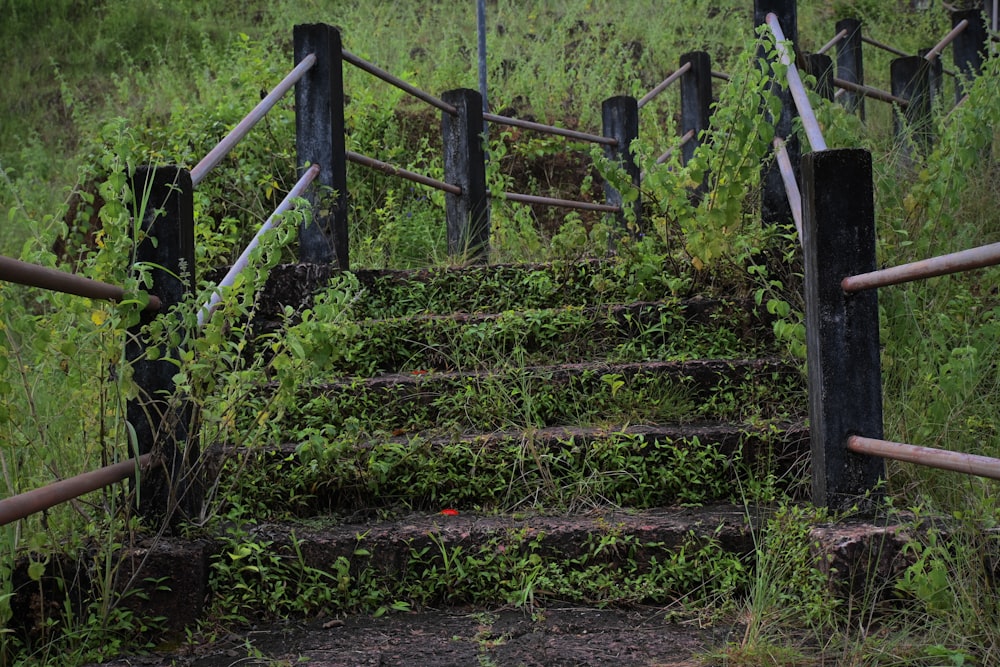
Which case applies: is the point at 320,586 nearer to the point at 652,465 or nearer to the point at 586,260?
the point at 652,465

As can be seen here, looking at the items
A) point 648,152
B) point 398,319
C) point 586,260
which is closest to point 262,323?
point 398,319

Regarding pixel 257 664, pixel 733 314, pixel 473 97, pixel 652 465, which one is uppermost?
pixel 473 97

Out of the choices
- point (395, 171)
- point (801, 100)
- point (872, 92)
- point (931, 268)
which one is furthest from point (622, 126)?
point (931, 268)

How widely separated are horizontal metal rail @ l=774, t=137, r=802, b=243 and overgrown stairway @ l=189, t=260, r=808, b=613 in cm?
53

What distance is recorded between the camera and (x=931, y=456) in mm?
2119

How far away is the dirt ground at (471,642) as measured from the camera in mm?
2287

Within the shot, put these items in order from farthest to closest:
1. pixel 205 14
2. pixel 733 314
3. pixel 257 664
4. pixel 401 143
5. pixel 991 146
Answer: pixel 205 14 → pixel 401 143 → pixel 991 146 → pixel 733 314 → pixel 257 664

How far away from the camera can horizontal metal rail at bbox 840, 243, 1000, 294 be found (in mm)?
1941

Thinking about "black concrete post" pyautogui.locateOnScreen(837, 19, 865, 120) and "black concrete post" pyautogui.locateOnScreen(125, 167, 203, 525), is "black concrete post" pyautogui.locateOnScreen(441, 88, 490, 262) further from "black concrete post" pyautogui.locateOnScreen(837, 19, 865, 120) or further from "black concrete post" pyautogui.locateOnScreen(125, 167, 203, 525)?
"black concrete post" pyautogui.locateOnScreen(837, 19, 865, 120)

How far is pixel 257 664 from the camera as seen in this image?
2.29 meters

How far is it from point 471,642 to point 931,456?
119cm

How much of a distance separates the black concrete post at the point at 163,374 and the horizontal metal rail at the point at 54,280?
5.9 inches

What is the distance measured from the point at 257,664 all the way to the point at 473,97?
12.2 ft

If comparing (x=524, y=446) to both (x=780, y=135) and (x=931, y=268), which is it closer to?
(x=931, y=268)
